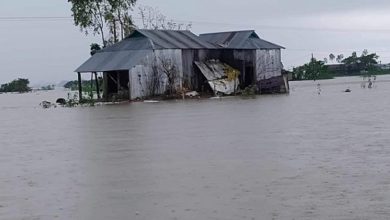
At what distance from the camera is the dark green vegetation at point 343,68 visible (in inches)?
3602

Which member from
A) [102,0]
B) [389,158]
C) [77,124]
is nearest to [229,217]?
[389,158]

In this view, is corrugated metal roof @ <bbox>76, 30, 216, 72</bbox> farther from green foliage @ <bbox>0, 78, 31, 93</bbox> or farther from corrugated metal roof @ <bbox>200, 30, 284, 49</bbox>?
green foliage @ <bbox>0, 78, 31, 93</bbox>

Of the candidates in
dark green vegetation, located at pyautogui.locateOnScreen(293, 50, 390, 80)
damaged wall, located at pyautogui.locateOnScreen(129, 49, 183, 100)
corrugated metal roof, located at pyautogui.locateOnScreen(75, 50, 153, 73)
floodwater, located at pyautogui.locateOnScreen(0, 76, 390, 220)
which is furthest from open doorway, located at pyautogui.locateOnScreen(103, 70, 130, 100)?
dark green vegetation, located at pyautogui.locateOnScreen(293, 50, 390, 80)

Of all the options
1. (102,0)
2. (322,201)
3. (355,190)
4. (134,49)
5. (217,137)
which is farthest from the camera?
(102,0)

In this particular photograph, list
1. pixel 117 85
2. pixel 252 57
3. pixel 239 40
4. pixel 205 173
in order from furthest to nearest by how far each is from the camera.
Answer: pixel 239 40 → pixel 252 57 → pixel 117 85 → pixel 205 173

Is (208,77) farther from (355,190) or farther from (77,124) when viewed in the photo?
(355,190)

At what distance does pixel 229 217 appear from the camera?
6.41 m

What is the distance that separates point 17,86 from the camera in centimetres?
10619

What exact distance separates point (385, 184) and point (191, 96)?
31.9 metres

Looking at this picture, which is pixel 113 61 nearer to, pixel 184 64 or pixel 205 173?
pixel 184 64

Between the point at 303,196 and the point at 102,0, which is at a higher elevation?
the point at 102,0

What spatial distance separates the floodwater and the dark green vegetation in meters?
75.5

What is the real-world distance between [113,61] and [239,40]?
33.2 feet

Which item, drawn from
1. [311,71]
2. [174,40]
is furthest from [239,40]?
[311,71]
